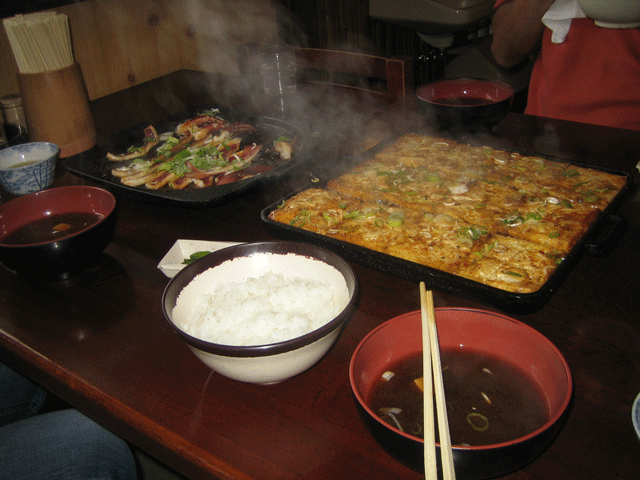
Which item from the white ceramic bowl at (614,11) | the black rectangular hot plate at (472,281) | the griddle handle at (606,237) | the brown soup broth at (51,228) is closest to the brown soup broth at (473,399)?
the black rectangular hot plate at (472,281)


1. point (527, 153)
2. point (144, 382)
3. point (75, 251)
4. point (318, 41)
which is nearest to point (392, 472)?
point (144, 382)

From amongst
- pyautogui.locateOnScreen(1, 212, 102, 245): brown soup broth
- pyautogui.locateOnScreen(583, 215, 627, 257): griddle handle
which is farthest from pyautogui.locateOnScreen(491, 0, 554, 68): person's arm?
pyautogui.locateOnScreen(1, 212, 102, 245): brown soup broth

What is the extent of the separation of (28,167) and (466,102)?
2140mm

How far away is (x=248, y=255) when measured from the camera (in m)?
1.38

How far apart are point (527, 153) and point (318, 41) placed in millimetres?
4821

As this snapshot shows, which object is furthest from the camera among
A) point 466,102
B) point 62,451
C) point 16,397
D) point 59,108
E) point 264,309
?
point 59,108

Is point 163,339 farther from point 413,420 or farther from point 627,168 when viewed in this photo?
point 627,168

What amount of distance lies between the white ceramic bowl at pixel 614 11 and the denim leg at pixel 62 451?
98.5 inches

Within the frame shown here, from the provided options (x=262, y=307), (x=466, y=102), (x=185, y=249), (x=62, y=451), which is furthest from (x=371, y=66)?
(x=62, y=451)

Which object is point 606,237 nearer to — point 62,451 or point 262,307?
point 262,307

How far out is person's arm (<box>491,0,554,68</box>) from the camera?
288 cm

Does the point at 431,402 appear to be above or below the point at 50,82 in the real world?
below

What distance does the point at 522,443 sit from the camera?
0.79 m

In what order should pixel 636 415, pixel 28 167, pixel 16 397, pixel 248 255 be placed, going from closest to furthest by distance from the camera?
pixel 636 415
pixel 248 255
pixel 16 397
pixel 28 167
